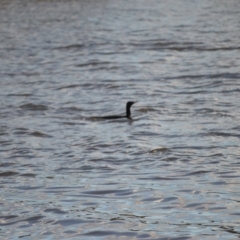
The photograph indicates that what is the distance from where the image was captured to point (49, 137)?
14.1m

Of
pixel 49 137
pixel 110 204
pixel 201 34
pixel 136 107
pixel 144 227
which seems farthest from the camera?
pixel 201 34

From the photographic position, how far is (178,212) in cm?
920

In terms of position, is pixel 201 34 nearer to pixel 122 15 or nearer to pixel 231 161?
pixel 122 15

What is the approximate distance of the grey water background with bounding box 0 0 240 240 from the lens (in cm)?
913

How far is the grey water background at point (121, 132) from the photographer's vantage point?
9133 millimetres

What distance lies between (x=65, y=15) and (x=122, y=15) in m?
2.39

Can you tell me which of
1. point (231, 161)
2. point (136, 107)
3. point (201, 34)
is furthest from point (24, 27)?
point (231, 161)

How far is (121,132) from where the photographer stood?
14.6 meters

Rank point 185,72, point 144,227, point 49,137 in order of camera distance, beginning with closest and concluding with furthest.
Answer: point 144,227
point 49,137
point 185,72

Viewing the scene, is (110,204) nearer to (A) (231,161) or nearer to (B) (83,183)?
(B) (83,183)

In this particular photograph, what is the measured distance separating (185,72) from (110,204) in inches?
464

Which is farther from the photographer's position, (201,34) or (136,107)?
(201,34)

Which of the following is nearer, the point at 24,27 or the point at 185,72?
the point at 185,72

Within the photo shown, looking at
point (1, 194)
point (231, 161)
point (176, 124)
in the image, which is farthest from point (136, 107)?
point (1, 194)
